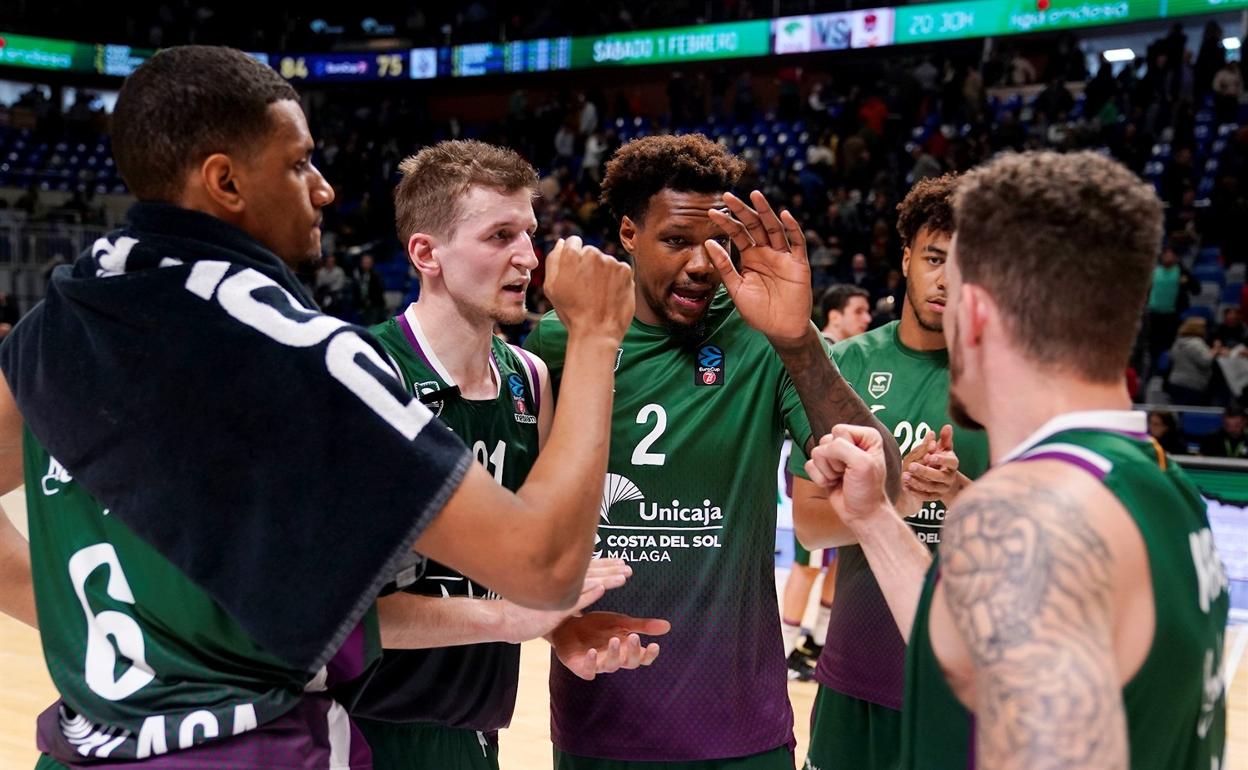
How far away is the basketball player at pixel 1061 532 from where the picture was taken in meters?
1.44

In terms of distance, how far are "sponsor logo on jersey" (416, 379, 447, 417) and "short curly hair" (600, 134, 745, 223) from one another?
0.78 meters

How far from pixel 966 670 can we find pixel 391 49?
27.3 metres

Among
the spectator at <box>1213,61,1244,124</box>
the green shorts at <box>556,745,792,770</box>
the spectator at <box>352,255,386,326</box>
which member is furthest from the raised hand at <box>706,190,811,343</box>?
the spectator at <box>352,255,386,326</box>

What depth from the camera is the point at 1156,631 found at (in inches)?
60.9

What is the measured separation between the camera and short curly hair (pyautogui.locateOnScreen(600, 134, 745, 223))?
3156mm

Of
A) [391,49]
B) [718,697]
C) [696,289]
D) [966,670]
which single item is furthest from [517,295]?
[391,49]

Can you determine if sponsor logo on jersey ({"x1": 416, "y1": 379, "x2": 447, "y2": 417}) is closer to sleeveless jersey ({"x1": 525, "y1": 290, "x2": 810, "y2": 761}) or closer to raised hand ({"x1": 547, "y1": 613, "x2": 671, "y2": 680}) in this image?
sleeveless jersey ({"x1": 525, "y1": 290, "x2": 810, "y2": 761})

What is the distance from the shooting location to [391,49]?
27.2 meters

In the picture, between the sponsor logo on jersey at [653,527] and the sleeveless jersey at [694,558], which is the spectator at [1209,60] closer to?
the sleeveless jersey at [694,558]

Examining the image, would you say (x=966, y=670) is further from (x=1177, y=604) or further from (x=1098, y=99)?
(x=1098, y=99)

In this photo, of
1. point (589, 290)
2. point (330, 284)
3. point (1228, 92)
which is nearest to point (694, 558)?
point (589, 290)

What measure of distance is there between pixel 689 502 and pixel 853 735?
0.88m

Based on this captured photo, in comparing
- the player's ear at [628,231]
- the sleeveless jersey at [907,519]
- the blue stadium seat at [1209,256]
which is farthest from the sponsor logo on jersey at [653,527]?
the blue stadium seat at [1209,256]

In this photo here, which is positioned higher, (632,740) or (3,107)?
(3,107)
